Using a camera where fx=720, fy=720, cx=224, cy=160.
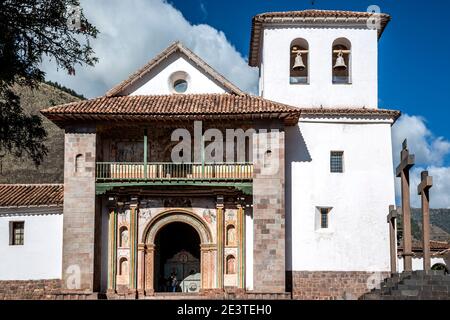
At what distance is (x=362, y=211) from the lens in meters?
25.6

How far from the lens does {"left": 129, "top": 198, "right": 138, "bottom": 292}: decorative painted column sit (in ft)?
80.9

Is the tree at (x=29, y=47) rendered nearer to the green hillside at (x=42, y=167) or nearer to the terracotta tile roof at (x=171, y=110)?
the terracotta tile roof at (x=171, y=110)

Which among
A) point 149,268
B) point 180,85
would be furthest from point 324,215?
point 180,85

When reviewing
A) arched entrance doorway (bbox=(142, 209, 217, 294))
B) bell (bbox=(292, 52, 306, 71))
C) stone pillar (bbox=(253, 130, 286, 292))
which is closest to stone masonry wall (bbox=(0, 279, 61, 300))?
arched entrance doorway (bbox=(142, 209, 217, 294))

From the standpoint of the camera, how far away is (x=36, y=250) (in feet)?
85.1

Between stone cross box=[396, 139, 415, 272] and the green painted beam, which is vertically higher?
the green painted beam

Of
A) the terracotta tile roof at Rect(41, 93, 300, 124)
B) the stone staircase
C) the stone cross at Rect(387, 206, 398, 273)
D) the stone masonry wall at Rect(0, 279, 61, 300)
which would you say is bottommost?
the stone masonry wall at Rect(0, 279, 61, 300)

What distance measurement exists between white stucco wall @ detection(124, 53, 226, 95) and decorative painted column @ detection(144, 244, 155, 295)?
579cm

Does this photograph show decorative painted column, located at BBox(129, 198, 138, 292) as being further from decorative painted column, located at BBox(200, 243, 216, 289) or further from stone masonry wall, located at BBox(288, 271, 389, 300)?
stone masonry wall, located at BBox(288, 271, 389, 300)

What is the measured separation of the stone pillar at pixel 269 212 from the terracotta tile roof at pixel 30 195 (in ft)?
23.7

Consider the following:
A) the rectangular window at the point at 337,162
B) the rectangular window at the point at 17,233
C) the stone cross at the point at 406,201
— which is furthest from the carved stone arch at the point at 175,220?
the stone cross at the point at 406,201

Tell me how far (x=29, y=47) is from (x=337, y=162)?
14904 millimetres

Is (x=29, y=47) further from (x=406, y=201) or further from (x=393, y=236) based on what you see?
(x=393, y=236)
